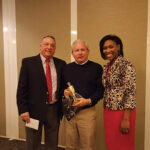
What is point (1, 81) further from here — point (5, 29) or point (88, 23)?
point (88, 23)

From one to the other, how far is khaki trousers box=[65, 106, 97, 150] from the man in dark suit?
11.4 inches

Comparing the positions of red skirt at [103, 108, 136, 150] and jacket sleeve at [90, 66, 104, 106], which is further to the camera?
jacket sleeve at [90, 66, 104, 106]

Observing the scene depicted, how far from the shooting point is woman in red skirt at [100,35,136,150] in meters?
1.45

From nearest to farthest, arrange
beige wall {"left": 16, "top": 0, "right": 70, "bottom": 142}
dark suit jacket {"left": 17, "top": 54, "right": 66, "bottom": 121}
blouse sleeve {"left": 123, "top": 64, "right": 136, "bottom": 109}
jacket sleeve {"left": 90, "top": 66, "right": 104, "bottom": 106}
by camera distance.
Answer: blouse sleeve {"left": 123, "top": 64, "right": 136, "bottom": 109} < jacket sleeve {"left": 90, "top": 66, "right": 104, "bottom": 106} < dark suit jacket {"left": 17, "top": 54, "right": 66, "bottom": 121} < beige wall {"left": 16, "top": 0, "right": 70, "bottom": 142}

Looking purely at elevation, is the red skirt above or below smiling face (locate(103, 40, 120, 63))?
below

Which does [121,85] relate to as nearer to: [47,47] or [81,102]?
[81,102]

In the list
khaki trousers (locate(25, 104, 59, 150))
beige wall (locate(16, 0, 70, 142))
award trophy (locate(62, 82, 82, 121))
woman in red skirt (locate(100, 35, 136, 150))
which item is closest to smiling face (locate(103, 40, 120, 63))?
woman in red skirt (locate(100, 35, 136, 150))

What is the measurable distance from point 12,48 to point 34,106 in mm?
1544

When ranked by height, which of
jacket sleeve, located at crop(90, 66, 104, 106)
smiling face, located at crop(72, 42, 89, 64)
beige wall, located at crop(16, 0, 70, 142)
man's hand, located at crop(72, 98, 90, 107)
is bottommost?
man's hand, located at crop(72, 98, 90, 107)

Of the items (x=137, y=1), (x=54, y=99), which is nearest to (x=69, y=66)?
(x=54, y=99)

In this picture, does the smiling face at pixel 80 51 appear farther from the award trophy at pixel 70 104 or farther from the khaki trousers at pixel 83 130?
the khaki trousers at pixel 83 130

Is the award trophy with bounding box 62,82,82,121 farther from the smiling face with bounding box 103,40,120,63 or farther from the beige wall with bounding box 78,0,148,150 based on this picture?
the beige wall with bounding box 78,0,148,150

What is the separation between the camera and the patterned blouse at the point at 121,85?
4.74 ft

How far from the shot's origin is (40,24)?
8.94 feet
